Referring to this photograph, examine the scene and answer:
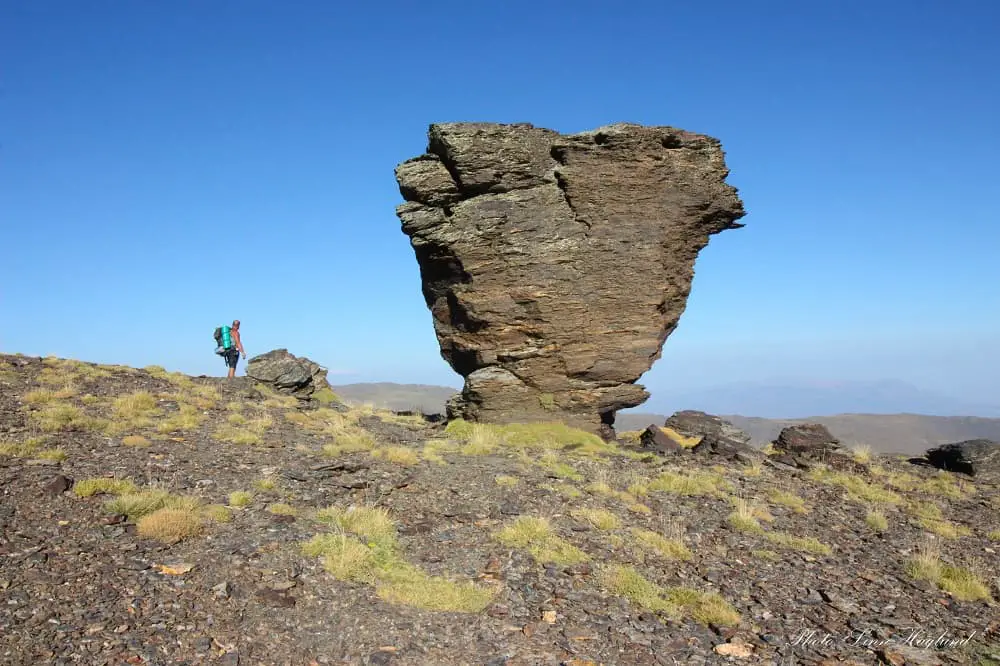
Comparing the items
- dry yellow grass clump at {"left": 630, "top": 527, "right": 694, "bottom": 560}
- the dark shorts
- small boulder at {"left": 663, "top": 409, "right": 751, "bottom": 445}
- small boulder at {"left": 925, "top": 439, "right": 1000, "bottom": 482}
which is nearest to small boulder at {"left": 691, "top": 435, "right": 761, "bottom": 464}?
small boulder at {"left": 663, "top": 409, "right": 751, "bottom": 445}

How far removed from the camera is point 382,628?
8.05 meters

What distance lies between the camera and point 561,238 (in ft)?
72.6

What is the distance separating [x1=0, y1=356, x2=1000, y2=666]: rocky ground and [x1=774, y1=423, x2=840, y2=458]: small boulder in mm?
5779

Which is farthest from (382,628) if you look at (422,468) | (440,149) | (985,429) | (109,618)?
(985,429)

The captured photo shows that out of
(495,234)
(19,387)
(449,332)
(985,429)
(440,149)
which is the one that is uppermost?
(440,149)

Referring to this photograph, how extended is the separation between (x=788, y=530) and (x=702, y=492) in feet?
9.25

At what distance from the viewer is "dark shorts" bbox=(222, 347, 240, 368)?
30734 millimetres

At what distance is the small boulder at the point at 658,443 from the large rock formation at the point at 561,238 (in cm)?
271

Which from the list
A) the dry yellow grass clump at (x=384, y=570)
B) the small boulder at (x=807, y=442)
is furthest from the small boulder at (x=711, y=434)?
the dry yellow grass clump at (x=384, y=570)

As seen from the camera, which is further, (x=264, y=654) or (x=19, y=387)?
(x=19, y=387)

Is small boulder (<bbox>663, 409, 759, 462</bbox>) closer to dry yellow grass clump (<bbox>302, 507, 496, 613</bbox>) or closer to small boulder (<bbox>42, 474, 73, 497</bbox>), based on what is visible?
dry yellow grass clump (<bbox>302, 507, 496, 613</bbox>)

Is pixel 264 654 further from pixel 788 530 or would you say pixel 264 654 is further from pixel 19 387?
pixel 19 387

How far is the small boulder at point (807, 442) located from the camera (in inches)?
997

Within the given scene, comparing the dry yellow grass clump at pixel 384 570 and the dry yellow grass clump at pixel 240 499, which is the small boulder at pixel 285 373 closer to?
the dry yellow grass clump at pixel 240 499
